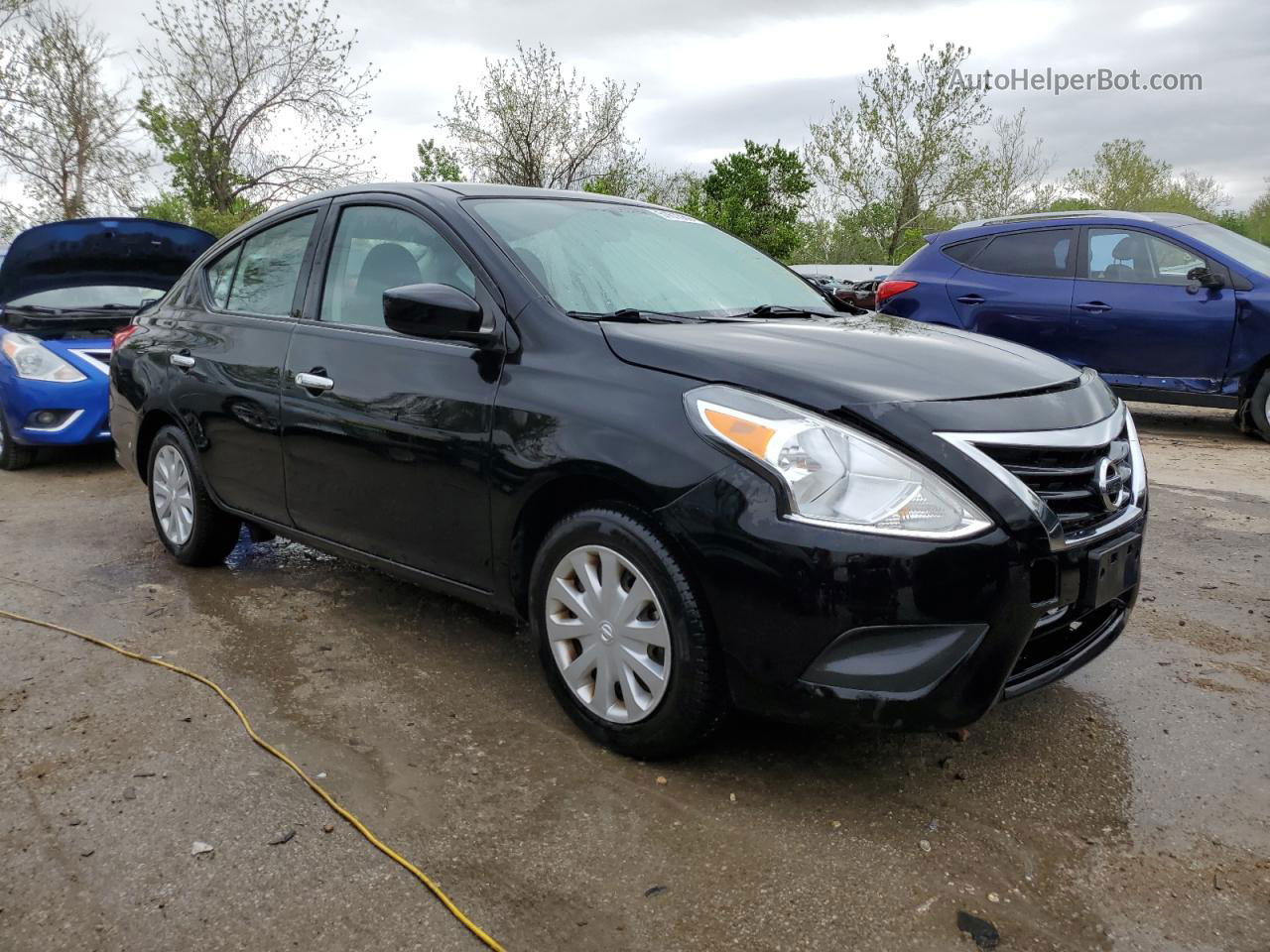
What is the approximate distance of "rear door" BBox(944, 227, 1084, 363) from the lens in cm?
811

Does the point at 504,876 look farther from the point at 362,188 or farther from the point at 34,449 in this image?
the point at 34,449

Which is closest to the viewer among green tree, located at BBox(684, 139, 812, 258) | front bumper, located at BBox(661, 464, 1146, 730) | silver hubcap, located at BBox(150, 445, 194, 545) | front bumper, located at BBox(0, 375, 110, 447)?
front bumper, located at BBox(661, 464, 1146, 730)

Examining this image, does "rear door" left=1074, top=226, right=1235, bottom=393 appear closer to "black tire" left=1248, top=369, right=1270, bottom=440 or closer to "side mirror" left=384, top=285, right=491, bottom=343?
"black tire" left=1248, top=369, right=1270, bottom=440

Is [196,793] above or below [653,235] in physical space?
below

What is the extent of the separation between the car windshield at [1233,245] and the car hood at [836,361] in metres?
5.82

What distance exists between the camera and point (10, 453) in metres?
7.04

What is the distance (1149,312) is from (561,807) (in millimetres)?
6994

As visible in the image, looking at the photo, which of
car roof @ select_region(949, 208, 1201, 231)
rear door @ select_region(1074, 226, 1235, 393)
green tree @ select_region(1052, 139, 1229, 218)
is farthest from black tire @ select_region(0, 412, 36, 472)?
green tree @ select_region(1052, 139, 1229, 218)

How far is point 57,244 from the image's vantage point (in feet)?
23.0

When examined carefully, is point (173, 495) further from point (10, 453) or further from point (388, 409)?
point (10, 453)

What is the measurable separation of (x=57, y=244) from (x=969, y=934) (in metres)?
7.23

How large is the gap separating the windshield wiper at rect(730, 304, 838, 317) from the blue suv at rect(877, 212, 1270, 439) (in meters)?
5.17

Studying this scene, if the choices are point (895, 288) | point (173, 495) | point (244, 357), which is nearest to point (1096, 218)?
point (895, 288)

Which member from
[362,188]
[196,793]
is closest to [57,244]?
[362,188]
